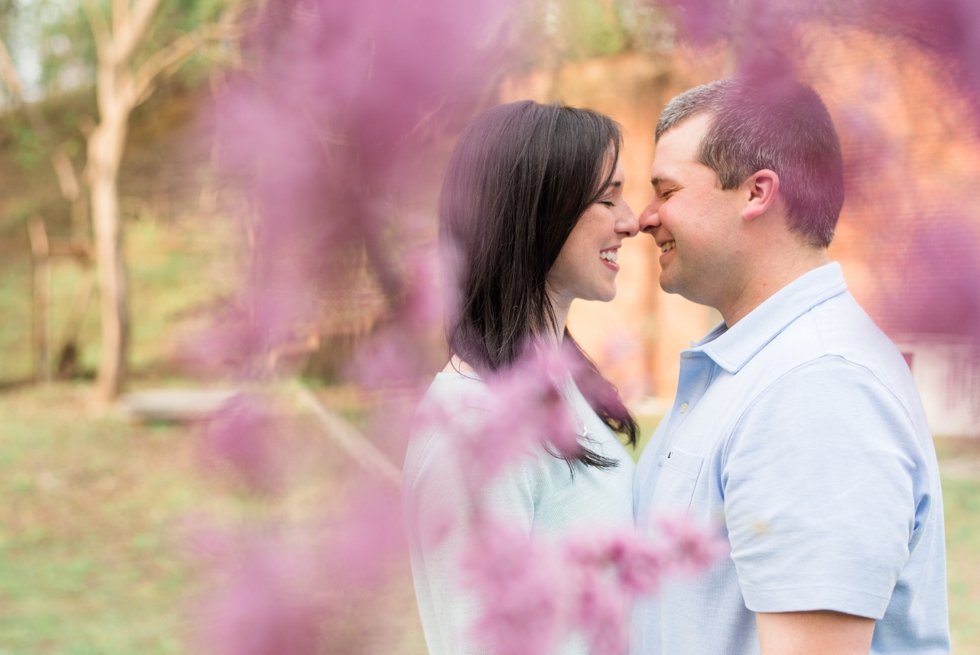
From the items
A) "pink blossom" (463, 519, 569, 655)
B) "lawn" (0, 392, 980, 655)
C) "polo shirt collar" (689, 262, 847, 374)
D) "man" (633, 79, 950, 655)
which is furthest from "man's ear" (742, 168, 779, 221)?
"lawn" (0, 392, 980, 655)

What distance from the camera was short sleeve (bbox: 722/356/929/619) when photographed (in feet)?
2.41

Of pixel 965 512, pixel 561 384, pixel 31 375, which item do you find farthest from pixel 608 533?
pixel 31 375

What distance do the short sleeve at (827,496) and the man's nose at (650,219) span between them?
12.8 inches

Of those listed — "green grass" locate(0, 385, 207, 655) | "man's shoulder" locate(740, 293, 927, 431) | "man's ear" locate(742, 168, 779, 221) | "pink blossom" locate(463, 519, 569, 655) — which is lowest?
"green grass" locate(0, 385, 207, 655)

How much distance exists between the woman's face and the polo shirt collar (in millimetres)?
184

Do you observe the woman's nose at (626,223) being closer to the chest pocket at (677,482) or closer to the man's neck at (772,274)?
the man's neck at (772,274)

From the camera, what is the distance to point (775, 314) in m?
0.98

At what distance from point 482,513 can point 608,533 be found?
0.51 ft

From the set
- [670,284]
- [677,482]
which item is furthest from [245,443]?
[670,284]

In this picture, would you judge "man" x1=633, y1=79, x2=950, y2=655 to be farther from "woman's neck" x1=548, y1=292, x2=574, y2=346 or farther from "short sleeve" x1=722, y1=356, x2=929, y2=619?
"woman's neck" x1=548, y1=292, x2=574, y2=346

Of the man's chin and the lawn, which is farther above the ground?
the man's chin

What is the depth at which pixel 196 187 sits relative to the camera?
409 millimetres

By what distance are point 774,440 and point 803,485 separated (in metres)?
0.06

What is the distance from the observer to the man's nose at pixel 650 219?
1.07 meters
